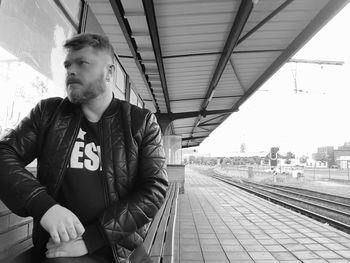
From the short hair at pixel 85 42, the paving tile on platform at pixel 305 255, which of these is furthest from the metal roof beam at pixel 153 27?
the paving tile on platform at pixel 305 255

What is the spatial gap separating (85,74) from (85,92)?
3.4 inches

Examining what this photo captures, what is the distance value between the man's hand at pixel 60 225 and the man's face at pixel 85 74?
52cm

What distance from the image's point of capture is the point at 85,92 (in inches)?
57.9

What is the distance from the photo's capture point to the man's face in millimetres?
1467

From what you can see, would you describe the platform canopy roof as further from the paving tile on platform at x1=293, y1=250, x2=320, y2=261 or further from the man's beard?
the paving tile on platform at x1=293, y1=250, x2=320, y2=261

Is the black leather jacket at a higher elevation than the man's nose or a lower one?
lower

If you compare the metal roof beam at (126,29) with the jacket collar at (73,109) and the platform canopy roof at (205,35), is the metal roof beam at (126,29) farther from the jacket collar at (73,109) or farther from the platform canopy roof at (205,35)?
the jacket collar at (73,109)

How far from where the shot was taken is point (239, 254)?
191 inches

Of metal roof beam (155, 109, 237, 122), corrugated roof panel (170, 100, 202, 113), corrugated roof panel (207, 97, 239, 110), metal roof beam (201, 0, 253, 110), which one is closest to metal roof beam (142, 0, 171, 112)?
metal roof beam (201, 0, 253, 110)

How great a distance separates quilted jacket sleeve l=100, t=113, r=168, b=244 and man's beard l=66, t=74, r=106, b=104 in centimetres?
30

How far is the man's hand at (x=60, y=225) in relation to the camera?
1.19 metres

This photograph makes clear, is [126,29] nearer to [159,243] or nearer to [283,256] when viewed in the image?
[159,243]

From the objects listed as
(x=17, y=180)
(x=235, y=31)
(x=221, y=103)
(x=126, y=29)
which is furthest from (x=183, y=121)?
(x=17, y=180)

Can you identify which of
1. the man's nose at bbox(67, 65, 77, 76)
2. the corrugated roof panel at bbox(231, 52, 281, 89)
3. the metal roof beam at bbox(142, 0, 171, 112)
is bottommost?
the man's nose at bbox(67, 65, 77, 76)
